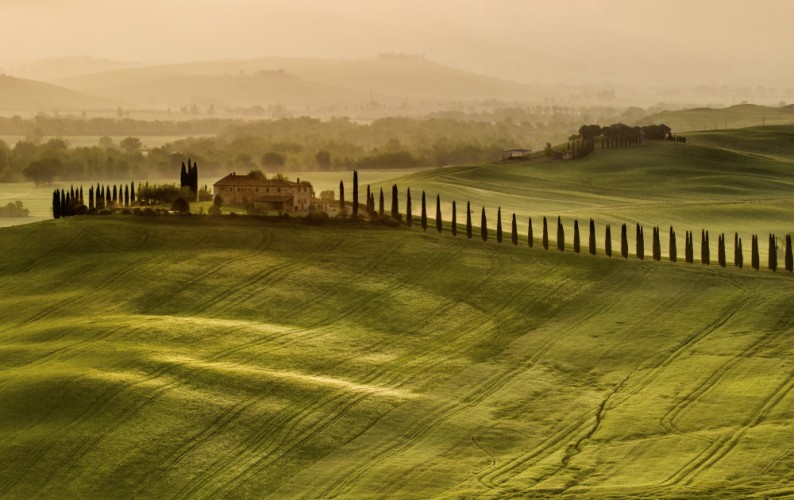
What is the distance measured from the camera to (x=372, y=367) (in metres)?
73.3

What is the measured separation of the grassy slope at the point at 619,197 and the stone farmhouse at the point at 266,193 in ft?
81.1

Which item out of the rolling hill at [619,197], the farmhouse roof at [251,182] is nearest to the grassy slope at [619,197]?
the rolling hill at [619,197]

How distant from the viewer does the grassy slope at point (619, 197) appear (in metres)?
146

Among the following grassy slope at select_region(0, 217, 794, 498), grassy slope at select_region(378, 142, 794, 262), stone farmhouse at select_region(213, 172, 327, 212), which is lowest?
grassy slope at select_region(0, 217, 794, 498)

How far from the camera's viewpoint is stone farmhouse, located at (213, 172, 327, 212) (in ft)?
364

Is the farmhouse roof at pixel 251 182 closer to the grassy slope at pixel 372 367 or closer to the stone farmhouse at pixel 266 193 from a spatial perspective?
the stone farmhouse at pixel 266 193

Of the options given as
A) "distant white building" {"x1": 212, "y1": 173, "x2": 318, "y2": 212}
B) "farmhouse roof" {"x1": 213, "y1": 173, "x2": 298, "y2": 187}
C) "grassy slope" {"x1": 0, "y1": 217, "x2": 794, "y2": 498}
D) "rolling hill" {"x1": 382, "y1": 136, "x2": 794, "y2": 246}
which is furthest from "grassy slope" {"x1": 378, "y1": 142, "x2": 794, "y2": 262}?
"grassy slope" {"x1": 0, "y1": 217, "x2": 794, "y2": 498}

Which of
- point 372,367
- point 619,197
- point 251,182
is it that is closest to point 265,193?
point 251,182

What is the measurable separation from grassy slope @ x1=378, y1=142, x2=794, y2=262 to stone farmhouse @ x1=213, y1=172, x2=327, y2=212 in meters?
24.7

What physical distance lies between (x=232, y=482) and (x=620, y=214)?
99.7 meters

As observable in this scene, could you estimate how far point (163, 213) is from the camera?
107m

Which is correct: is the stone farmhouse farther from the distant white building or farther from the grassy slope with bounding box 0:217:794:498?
the grassy slope with bounding box 0:217:794:498

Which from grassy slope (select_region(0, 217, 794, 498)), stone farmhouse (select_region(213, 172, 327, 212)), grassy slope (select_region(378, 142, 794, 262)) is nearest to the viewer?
grassy slope (select_region(0, 217, 794, 498))

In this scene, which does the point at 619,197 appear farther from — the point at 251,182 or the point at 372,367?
the point at 372,367
